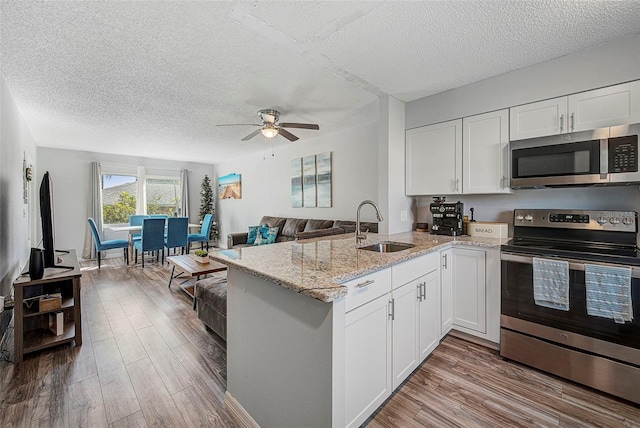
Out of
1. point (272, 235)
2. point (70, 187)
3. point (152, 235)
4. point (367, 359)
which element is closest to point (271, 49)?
point (367, 359)

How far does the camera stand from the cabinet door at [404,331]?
166cm

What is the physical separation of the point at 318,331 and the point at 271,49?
209cm

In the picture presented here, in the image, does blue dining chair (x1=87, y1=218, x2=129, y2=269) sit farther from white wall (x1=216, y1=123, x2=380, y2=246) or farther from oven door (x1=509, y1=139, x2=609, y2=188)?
oven door (x1=509, y1=139, x2=609, y2=188)

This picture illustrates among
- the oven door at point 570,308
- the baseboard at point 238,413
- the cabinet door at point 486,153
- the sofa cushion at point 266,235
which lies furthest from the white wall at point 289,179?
the baseboard at point 238,413

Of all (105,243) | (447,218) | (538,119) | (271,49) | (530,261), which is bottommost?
(105,243)

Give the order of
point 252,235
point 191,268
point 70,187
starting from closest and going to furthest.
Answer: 1. point 191,268
2. point 252,235
3. point 70,187

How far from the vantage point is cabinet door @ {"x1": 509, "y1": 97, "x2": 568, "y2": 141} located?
219cm

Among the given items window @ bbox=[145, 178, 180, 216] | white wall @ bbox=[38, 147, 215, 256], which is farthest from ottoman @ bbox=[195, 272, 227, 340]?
window @ bbox=[145, 178, 180, 216]

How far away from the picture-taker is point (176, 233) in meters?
5.61

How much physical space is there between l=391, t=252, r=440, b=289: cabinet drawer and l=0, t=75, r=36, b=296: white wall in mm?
3511

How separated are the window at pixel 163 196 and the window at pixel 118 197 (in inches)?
12.7

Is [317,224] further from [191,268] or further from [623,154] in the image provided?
[623,154]

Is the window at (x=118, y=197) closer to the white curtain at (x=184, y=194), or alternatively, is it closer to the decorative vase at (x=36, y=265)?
the white curtain at (x=184, y=194)

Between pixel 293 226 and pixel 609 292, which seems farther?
pixel 293 226
